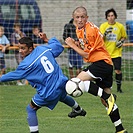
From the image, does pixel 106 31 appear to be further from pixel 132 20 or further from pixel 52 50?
pixel 132 20

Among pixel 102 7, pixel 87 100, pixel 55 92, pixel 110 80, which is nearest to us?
pixel 55 92

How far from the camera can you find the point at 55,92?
7645mm

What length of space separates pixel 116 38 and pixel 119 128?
5311mm

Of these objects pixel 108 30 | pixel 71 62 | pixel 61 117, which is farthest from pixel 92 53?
pixel 71 62

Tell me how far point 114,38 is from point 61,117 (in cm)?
381

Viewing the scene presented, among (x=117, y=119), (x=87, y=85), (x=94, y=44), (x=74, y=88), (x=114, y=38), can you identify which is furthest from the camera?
(x=114, y=38)

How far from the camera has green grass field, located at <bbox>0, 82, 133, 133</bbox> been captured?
856 cm

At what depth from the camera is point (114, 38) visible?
1295cm

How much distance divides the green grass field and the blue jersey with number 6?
969 mm

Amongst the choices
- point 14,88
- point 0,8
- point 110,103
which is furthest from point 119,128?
point 0,8

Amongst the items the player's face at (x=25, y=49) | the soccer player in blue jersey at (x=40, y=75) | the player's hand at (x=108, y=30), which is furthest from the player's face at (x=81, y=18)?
the player's hand at (x=108, y=30)

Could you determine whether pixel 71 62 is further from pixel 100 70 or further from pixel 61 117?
pixel 100 70

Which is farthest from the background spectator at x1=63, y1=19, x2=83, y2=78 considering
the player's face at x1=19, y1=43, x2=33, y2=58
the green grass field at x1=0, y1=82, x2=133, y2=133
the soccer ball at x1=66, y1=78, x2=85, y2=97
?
the soccer ball at x1=66, y1=78, x2=85, y2=97

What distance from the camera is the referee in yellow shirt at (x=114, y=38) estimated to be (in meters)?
12.9
